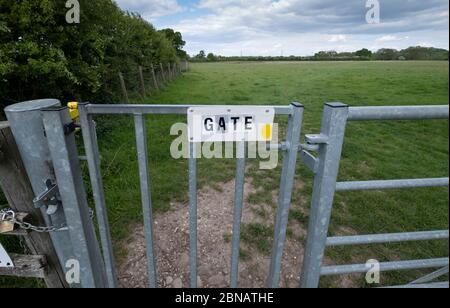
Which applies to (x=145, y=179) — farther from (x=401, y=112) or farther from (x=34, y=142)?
(x=401, y=112)

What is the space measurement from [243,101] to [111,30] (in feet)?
21.1

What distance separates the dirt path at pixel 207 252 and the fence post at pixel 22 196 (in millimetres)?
883

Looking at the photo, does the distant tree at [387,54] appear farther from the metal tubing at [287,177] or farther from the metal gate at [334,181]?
the metal tubing at [287,177]

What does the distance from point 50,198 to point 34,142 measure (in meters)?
0.34

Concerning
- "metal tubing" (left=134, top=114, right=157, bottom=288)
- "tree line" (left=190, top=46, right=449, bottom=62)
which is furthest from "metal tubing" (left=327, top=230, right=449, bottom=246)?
"tree line" (left=190, top=46, right=449, bottom=62)

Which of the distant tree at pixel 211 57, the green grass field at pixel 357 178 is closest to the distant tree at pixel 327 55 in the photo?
the distant tree at pixel 211 57

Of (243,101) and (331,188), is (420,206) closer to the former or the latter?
(331,188)

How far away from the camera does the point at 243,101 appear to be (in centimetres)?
1262

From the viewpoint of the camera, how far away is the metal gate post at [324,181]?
1450 millimetres

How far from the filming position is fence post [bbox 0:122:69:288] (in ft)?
5.10

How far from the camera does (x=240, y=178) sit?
1.57m

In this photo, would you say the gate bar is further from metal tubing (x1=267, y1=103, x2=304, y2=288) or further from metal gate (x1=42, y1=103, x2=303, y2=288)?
metal tubing (x1=267, y1=103, x2=304, y2=288)

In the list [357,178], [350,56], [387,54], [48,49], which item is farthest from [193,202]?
[350,56]
